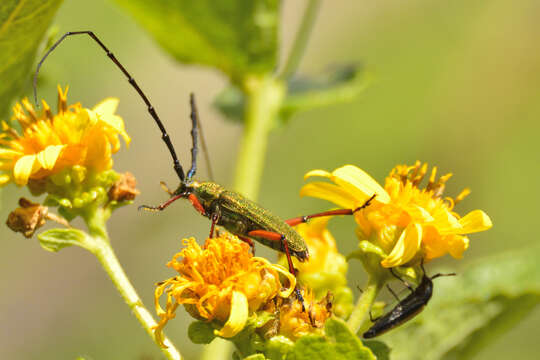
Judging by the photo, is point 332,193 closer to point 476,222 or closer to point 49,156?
point 476,222

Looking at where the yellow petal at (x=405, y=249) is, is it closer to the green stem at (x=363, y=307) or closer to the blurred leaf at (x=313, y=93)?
the green stem at (x=363, y=307)

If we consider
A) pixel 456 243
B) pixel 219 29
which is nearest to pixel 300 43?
pixel 219 29

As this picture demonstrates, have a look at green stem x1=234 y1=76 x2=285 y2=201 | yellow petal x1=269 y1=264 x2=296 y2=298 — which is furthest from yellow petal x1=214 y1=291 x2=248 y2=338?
green stem x1=234 y1=76 x2=285 y2=201

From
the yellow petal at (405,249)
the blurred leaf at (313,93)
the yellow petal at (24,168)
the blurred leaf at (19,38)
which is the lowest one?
the yellow petal at (405,249)

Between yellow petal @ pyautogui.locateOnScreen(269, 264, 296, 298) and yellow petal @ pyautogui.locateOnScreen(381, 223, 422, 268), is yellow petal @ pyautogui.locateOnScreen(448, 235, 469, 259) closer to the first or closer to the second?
yellow petal @ pyautogui.locateOnScreen(381, 223, 422, 268)

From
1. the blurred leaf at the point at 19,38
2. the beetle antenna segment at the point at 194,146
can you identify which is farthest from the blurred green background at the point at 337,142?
Result: the blurred leaf at the point at 19,38

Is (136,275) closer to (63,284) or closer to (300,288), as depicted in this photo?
(63,284)

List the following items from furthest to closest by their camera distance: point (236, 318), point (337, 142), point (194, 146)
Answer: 1. point (337, 142)
2. point (194, 146)
3. point (236, 318)
